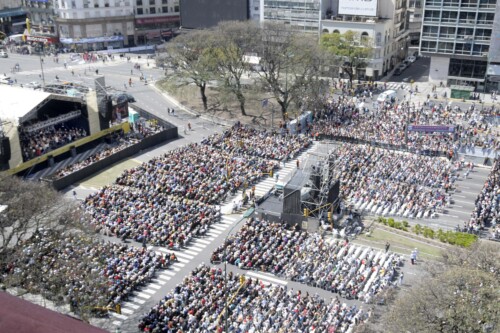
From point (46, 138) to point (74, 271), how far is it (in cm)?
3506

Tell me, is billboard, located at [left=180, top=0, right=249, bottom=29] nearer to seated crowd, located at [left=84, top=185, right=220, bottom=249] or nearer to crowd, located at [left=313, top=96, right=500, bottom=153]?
crowd, located at [left=313, top=96, right=500, bottom=153]

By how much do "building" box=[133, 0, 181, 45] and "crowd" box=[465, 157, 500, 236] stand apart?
10462cm

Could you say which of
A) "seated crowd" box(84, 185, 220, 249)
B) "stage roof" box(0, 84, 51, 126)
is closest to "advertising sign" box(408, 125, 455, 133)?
"seated crowd" box(84, 185, 220, 249)

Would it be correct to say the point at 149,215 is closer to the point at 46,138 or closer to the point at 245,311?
the point at 245,311

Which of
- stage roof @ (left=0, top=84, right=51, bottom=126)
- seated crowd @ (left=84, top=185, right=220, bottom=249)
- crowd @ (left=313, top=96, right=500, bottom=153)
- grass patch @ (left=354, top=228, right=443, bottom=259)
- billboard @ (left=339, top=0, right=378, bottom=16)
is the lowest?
grass patch @ (left=354, top=228, right=443, bottom=259)

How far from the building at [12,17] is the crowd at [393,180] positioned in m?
120

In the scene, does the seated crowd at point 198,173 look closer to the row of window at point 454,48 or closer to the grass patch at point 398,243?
the grass patch at point 398,243

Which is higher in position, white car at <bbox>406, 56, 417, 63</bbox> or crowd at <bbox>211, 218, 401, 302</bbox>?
white car at <bbox>406, 56, 417, 63</bbox>

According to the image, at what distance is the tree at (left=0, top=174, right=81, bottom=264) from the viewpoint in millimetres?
35000

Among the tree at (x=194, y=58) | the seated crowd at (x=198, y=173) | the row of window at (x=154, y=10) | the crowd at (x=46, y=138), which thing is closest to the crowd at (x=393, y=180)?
the seated crowd at (x=198, y=173)

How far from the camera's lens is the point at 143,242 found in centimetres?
4612

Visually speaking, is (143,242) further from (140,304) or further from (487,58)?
(487,58)

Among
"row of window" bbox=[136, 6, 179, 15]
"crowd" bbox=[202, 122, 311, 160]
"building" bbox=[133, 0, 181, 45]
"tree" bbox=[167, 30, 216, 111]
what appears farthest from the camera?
"row of window" bbox=[136, 6, 179, 15]

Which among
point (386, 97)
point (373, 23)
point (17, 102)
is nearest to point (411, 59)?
point (373, 23)
